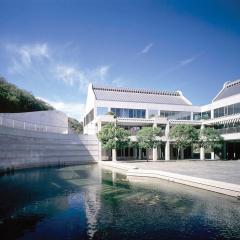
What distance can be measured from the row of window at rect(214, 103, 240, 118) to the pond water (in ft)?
119

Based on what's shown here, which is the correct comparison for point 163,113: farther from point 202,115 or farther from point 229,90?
point 229,90

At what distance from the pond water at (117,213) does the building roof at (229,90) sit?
4105 centimetres

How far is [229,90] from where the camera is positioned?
6103 centimetres

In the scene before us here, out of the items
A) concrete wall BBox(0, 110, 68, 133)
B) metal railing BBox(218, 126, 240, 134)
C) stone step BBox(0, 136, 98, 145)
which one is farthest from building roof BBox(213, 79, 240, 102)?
concrete wall BBox(0, 110, 68, 133)

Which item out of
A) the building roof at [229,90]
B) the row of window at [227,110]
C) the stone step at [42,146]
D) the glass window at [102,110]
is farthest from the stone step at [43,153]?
the building roof at [229,90]

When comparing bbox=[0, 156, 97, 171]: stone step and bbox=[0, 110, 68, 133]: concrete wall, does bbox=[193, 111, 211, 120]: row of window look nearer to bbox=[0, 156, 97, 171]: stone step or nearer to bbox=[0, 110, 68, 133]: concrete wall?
bbox=[0, 156, 97, 171]: stone step

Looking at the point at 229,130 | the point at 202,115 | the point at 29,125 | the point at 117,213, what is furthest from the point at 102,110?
the point at 117,213

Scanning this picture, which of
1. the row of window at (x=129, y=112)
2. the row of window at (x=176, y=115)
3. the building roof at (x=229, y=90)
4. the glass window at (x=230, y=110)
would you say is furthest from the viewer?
the row of window at (x=176, y=115)

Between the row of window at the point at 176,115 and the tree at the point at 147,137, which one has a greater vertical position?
the row of window at the point at 176,115

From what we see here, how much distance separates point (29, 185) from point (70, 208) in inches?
399

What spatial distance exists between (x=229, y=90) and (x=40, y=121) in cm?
4057

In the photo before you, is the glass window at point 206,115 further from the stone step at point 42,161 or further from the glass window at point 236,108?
the stone step at point 42,161

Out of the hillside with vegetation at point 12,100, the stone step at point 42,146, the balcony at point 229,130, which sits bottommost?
the stone step at point 42,146

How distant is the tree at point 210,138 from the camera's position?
54.6 m
